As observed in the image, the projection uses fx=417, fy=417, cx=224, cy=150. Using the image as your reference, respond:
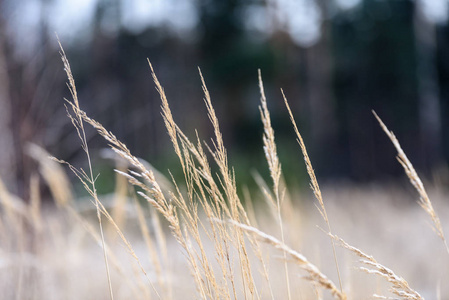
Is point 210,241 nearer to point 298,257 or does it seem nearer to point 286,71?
point 298,257

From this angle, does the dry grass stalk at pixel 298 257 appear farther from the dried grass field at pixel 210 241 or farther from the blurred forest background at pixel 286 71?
the blurred forest background at pixel 286 71

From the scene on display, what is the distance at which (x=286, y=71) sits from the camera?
1197cm

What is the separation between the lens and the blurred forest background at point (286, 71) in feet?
37.6

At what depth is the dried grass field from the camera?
36.0 inches

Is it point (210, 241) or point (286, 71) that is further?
point (286, 71)

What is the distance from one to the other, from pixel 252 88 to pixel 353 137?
6.13m

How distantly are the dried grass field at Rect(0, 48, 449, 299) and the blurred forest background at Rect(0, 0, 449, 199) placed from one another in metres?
4.79

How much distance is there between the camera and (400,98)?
14648 millimetres

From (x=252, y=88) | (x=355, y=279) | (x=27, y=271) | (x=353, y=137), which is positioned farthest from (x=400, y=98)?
(x=27, y=271)

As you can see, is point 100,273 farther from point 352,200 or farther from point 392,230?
point 352,200

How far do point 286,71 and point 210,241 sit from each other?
9896mm

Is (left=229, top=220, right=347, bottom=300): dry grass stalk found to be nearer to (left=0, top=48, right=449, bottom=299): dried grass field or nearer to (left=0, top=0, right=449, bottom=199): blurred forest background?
(left=0, top=48, right=449, bottom=299): dried grass field

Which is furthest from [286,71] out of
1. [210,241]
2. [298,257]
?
[298,257]

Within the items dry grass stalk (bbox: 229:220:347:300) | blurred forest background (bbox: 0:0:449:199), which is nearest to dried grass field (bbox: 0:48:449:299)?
dry grass stalk (bbox: 229:220:347:300)
